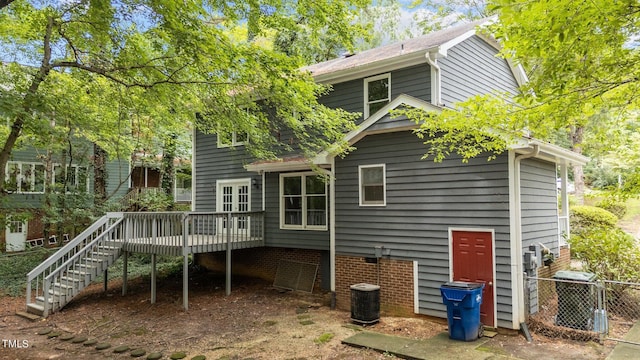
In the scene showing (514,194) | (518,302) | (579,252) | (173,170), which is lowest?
(518,302)

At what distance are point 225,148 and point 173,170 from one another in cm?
958

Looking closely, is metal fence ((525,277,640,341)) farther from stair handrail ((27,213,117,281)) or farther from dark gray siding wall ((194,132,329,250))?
stair handrail ((27,213,117,281))

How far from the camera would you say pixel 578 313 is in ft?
24.9

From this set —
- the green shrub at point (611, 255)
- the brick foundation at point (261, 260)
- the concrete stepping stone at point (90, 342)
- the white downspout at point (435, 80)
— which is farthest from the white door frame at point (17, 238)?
the green shrub at point (611, 255)

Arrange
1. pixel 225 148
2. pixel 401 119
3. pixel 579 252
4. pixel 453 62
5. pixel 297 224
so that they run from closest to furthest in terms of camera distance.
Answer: pixel 401 119
pixel 579 252
pixel 453 62
pixel 297 224
pixel 225 148

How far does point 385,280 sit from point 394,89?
16.6 ft

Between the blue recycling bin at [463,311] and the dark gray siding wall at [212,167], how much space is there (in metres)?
7.52

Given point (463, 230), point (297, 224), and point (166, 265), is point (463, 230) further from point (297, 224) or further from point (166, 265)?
point (166, 265)

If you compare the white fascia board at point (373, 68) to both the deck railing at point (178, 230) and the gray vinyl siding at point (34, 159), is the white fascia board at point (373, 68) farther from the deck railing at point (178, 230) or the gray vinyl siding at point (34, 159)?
the gray vinyl siding at point (34, 159)

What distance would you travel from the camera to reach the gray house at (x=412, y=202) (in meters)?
7.79

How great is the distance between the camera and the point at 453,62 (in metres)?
11.1

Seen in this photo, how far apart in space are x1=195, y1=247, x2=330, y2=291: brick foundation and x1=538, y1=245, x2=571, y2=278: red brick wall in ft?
17.7

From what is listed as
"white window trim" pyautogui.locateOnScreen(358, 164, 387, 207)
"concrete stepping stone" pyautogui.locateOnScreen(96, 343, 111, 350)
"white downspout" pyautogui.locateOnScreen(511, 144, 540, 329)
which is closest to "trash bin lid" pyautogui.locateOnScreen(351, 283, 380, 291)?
"white window trim" pyautogui.locateOnScreen(358, 164, 387, 207)

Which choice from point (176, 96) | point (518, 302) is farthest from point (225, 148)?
point (518, 302)
